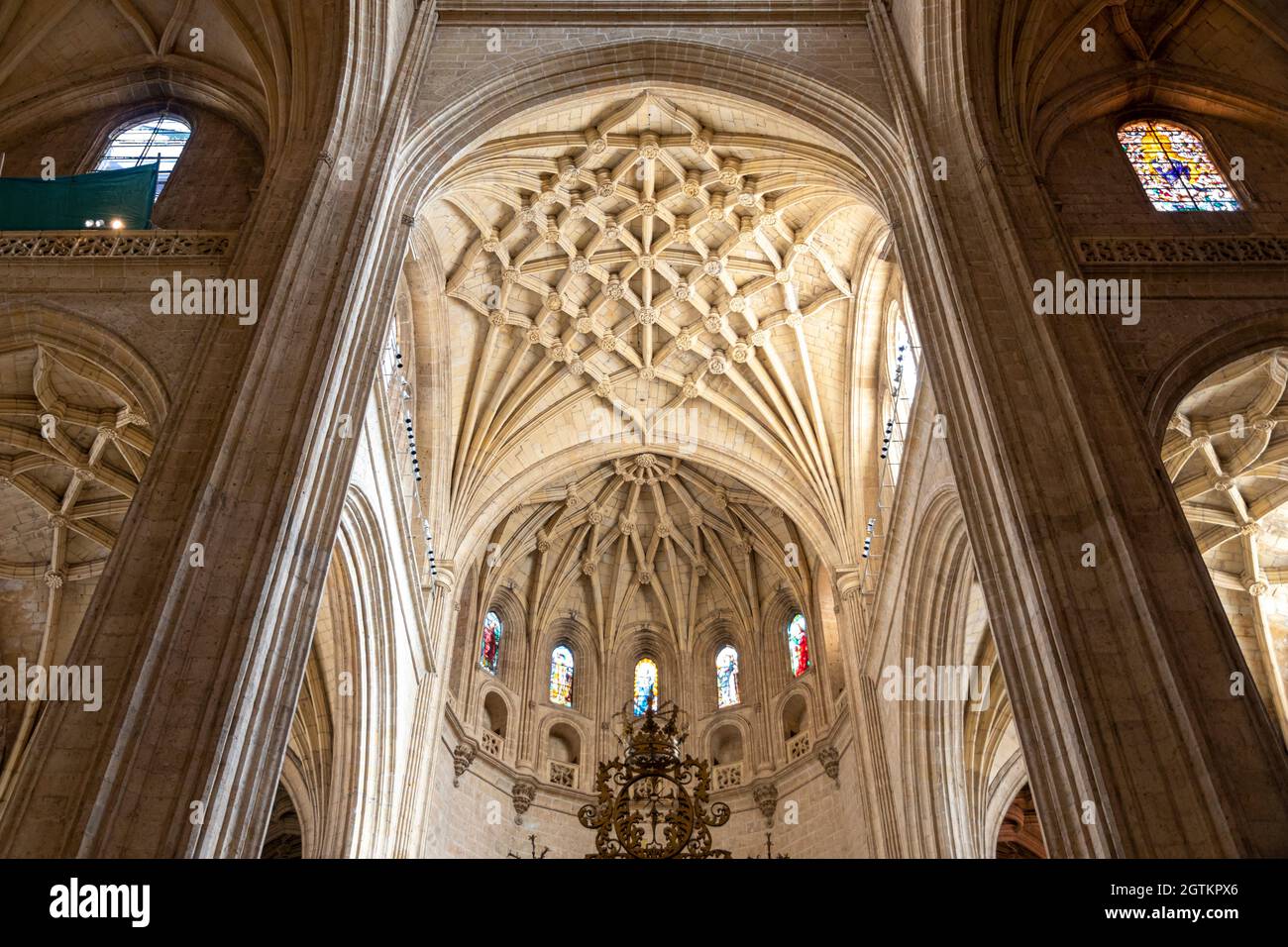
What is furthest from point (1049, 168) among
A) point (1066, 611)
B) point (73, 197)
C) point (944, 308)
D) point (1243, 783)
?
point (73, 197)

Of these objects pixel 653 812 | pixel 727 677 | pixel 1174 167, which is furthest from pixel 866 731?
pixel 1174 167

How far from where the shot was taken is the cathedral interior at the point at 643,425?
8227 millimetres

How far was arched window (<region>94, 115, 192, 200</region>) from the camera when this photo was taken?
1408 centimetres

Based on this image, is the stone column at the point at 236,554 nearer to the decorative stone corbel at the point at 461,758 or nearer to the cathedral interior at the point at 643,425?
the cathedral interior at the point at 643,425

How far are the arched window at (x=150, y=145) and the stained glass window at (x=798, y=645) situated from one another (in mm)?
14233

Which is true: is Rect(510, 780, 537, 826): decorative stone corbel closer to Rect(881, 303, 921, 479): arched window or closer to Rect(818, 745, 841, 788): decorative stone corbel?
Rect(818, 745, 841, 788): decorative stone corbel

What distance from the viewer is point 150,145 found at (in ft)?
47.4

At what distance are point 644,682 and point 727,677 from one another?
1.80 m

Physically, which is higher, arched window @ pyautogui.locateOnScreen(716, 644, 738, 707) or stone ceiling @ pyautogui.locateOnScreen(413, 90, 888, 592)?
stone ceiling @ pyautogui.locateOnScreen(413, 90, 888, 592)

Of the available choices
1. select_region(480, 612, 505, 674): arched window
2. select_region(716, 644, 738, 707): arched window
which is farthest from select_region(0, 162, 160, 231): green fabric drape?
select_region(716, 644, 738, 707): arched window

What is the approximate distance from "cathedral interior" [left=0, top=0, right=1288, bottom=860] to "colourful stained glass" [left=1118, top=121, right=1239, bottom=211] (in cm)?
7

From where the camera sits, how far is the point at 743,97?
1464cm

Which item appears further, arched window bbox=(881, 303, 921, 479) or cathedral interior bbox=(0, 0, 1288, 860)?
arched window bbox=(881, 303, 921, 479)

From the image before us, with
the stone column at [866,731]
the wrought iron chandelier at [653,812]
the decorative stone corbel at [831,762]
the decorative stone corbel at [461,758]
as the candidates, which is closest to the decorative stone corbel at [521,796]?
the decorative stone corbel at [461,758]
